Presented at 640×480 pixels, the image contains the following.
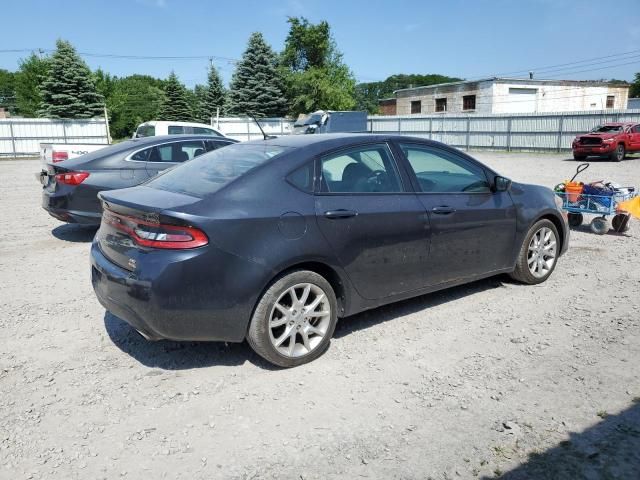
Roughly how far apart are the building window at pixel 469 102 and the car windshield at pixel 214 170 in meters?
45.6

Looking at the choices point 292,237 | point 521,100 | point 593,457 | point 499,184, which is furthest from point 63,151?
point 521,100

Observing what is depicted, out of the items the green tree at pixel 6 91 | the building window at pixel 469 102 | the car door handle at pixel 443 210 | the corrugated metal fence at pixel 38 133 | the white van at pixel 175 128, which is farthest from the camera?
the green tree at pixel 6 91

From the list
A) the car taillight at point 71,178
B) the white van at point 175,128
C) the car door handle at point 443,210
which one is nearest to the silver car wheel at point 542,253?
the car door handle at point 443,210

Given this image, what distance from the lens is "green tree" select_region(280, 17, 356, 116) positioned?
135 feet

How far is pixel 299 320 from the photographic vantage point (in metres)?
3.73

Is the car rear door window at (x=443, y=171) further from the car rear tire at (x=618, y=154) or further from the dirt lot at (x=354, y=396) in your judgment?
the car rear tire at (x=618, y=154)

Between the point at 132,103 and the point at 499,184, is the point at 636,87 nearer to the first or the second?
the point at 132,103

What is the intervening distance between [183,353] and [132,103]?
287ft

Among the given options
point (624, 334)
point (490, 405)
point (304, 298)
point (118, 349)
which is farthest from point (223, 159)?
point (624, 334)

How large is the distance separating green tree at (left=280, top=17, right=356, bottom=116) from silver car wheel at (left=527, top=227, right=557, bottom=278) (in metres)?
36.7

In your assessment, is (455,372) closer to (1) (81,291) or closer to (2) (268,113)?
(1) (81,291)

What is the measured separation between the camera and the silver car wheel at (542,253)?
5.46 meters

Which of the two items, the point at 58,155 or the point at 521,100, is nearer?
the point at 58,155

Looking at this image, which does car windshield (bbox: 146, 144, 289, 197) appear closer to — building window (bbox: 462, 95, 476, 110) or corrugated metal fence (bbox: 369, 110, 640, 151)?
corrugated metal fence (bbox: 369, 110, 640, 151)
